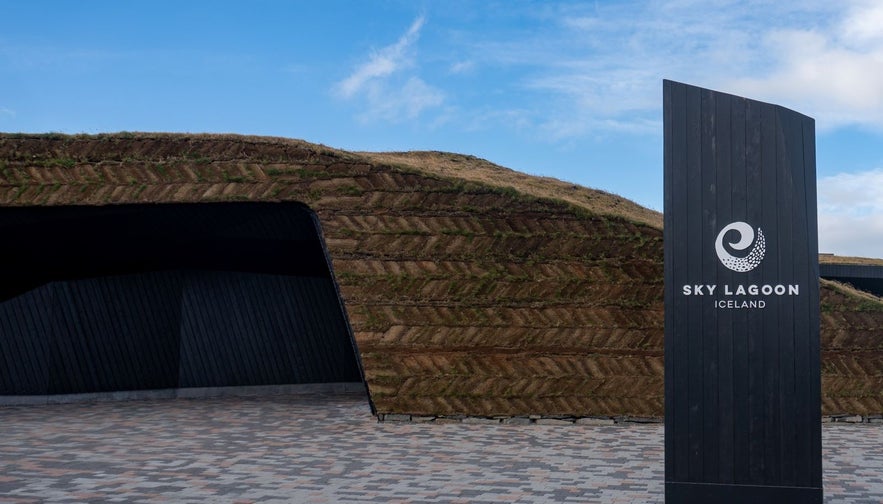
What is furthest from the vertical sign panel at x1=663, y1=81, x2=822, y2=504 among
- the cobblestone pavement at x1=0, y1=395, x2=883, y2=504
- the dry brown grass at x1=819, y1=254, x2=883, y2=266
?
the dry brown grass at x1=819, y1=254, x2=883, y2=266

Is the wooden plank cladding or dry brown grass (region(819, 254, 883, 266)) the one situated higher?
dry brown grass (region(819, 254, 883, 266))

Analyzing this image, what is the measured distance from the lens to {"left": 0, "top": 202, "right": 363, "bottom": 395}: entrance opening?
1927 centimetres

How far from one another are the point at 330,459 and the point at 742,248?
23.7 ft

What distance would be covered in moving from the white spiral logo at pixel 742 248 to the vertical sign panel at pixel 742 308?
0.01 metres

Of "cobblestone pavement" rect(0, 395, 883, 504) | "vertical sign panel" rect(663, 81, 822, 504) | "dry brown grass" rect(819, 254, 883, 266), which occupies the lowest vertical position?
"cobblestone pavement" rect(0, 395, 883, 504)

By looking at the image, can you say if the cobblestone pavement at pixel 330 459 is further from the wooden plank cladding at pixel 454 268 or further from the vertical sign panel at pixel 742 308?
the vertical sign panel at pixel 742 308

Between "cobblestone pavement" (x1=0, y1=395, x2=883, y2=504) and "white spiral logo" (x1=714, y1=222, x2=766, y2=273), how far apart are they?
3.17 m

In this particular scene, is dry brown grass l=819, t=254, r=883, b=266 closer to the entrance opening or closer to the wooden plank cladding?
the wooden plank cladding

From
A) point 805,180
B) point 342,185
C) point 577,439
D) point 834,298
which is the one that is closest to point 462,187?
point 342,185

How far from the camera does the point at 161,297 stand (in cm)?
2162

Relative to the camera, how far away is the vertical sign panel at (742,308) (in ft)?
30.0

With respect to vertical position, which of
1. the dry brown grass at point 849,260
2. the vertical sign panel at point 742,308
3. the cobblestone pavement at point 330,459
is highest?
the dry brown grass at point 849,260

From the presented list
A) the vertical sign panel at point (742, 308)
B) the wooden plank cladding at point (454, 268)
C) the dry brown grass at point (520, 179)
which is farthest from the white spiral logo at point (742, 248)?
the dry brown grass at point (520, 179)

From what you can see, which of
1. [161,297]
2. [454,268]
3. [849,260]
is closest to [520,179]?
[454,268]
